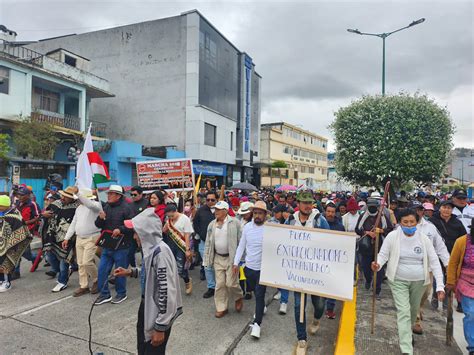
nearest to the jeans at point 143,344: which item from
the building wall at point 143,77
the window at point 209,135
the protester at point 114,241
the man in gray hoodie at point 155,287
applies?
the man in gray hoodie at point 155,287

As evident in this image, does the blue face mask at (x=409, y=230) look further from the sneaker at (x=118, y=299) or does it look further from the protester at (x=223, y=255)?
the sneaker at (x=118, y=299)

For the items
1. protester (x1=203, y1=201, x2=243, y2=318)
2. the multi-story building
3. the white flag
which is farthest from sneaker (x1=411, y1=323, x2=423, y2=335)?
the multi-story building

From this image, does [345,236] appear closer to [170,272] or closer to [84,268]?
[170,272]

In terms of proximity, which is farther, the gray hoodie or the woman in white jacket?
the woman in white jacket

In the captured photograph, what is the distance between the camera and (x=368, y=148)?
15.1 metres

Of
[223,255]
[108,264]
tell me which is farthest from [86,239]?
[223,255]

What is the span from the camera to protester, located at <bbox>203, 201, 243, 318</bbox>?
4949 mm

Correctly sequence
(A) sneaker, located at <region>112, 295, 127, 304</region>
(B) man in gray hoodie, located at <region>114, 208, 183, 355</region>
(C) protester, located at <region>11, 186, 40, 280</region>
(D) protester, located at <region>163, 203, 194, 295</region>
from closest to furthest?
(B) man in gray hoodie, located at <region>114, 208, 183, 355</region>, (A) sneaker, located at <region>112, 295, 127, 304</region>, (D) protester, located at <region>163, 203, 194, 295</region>, (C) protester, located at <region>11, 186, 40, 280</region>

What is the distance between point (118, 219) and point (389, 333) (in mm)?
4237

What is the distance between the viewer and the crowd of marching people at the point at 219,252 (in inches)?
110

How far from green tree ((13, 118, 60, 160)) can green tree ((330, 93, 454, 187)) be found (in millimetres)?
14096

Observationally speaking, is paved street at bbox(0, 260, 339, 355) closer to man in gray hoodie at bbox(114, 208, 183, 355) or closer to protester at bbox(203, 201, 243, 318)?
protester at bbox(203, 201, 243, 318)

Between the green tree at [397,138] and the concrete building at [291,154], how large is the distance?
70.7 feet

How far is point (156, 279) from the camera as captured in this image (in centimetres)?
266
